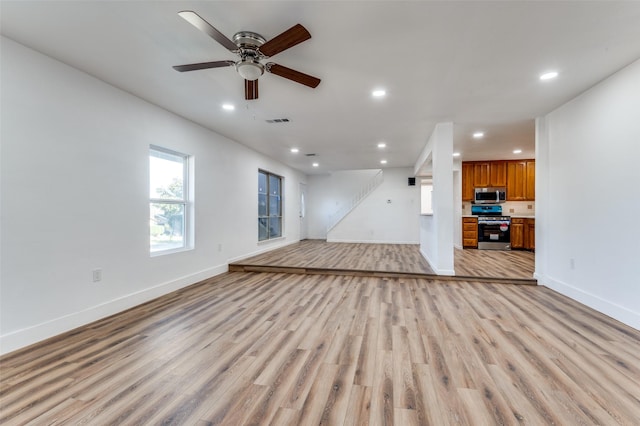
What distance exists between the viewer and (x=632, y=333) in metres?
2.64

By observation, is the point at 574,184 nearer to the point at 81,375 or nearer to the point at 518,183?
the point at 518,183

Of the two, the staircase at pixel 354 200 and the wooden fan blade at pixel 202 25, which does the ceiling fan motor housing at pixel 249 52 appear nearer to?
the wooden fan blade at pixel 202 25

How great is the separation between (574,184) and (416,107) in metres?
2.32

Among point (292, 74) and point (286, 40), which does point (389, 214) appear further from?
point (286, 40)

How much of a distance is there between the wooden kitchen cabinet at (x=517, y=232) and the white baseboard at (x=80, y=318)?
8087 mm

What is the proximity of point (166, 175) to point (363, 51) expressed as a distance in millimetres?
3379

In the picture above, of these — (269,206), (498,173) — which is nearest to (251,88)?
(269,206)

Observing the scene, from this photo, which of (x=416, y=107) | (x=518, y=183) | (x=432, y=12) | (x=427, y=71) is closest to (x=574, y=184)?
(x=416, y=107)

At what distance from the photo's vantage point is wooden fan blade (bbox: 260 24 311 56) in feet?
6.10

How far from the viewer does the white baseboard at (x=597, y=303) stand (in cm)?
279

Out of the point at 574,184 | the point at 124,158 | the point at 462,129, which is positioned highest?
the point at 462,129

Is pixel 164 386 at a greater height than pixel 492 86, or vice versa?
pixel 492 86

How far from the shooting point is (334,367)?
2092 mm

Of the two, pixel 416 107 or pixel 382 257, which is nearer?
pixel 416 107
